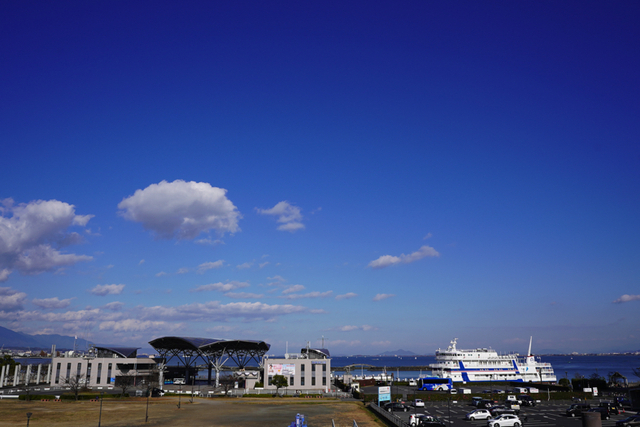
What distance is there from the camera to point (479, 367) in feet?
368

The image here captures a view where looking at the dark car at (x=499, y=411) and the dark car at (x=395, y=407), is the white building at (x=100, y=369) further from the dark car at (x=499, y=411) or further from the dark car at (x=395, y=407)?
the dark car at (x=499, y=411)

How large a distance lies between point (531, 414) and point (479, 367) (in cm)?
6026

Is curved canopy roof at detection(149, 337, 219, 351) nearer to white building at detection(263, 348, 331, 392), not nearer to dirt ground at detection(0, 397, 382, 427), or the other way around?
white building at detection(263, 348, 331, 392)

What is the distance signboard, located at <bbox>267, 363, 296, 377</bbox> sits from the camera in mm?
87812

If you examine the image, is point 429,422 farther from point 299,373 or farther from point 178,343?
point 178,343

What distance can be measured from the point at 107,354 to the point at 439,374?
3196 inches

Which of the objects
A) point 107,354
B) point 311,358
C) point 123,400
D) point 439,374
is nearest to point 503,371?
point 439,374

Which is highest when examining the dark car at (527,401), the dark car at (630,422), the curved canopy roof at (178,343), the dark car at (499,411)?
the curved canopy roof at (178,343)

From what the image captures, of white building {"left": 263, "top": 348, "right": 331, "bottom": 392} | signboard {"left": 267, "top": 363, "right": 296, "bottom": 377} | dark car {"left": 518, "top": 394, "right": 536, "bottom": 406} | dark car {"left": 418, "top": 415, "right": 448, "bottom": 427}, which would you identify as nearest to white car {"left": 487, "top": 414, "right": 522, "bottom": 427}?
dark car {"left": 418, "top": 415, "right": 448, "bottom": 427}

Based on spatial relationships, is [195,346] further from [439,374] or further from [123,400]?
[439,374]

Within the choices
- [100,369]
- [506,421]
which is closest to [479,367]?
[506,421]

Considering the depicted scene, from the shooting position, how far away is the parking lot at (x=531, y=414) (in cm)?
4712

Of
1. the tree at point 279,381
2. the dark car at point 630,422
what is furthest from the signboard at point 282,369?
the dark car at point 630,422

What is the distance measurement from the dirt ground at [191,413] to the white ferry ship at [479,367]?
51598mm
